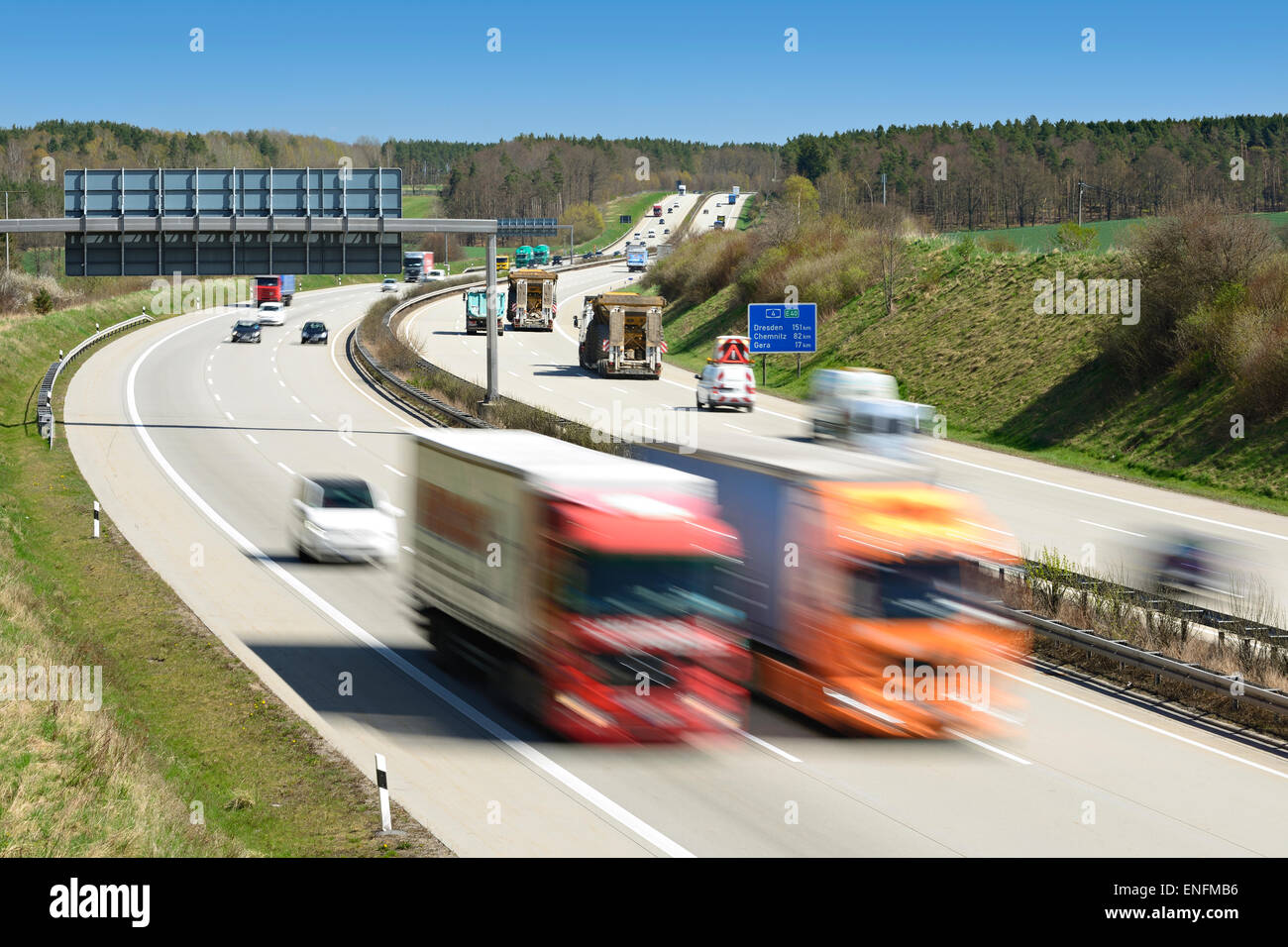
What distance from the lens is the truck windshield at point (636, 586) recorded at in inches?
514

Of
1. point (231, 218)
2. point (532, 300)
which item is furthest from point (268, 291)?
point (231, 218)

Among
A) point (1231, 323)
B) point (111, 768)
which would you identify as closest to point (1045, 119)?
point (1231, 323)

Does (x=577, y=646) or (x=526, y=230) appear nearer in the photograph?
Answer: (x=577, y=646)

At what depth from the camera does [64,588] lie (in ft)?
71.5

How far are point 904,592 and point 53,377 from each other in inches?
1621

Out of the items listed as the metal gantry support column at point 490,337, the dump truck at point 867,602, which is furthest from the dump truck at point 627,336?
the dump truck at point 867,602

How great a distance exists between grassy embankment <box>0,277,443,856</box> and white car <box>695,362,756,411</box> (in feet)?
91.8

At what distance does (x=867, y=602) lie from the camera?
559 inches

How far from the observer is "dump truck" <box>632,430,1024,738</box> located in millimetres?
14195

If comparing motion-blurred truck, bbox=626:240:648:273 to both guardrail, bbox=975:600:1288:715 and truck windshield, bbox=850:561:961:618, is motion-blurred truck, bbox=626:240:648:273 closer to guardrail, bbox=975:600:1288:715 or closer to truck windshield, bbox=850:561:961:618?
guardrail, bbox=975:600:1288:715

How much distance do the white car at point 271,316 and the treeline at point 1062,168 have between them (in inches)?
3029

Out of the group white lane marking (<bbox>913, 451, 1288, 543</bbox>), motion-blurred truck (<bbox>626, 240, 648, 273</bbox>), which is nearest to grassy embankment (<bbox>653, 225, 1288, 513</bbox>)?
white lane marking (<bbox>913, 451, 1288, 543</bbox>)
